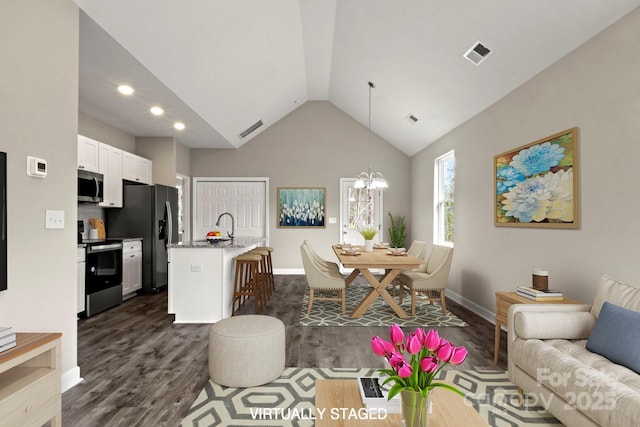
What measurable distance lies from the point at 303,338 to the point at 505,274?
89.6 inches

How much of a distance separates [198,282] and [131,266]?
1.67 metres

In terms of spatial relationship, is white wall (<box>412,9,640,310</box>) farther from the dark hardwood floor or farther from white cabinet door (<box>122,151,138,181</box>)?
white cabinet door (<box>122,151,138,181</box>)

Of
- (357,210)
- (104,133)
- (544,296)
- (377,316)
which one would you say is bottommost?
(377,316)

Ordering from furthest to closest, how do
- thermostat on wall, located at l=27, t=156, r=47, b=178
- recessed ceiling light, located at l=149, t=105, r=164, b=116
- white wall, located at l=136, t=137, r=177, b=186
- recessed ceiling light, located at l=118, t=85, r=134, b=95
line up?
1. white wall, located at l=136, t=137, r=177, b=186
2. recessed ceiling light, located at l=149, t=105, r=164, b=116
3. recessed ceiling light, located at l=118, t=85, r=134, b=95
4. thermostat on wall, located at l=27, t=156, r=47, b=178

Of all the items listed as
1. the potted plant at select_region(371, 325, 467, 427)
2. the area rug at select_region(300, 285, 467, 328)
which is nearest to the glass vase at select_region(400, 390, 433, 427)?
the potted plant at select_region(371, 325, 467, 427)

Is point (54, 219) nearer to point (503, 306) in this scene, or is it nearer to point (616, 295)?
point (503, 306)

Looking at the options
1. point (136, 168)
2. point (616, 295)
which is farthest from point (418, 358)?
point (136, 168)

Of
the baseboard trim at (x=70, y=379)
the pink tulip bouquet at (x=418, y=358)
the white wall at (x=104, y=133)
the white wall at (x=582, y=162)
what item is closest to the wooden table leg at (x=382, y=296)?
the white wall at (x=582, y=162)

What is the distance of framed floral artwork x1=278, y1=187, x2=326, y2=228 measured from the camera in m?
7.08

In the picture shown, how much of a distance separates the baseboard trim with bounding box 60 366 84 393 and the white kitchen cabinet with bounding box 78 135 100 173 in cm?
272

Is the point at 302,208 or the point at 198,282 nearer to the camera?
the point at 198,282

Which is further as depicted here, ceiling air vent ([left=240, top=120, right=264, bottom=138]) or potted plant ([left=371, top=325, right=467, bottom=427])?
ceiling air vent ([left=240, top=120, right=264, bottom=138])

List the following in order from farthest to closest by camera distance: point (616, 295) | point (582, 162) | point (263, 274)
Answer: point (263, 274) < point (582, 162) < point (616, 295)

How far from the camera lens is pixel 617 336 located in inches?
73.7
